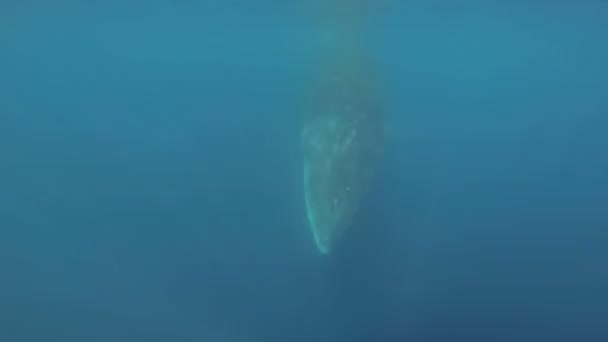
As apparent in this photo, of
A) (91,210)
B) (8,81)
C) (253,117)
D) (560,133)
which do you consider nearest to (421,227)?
(91,210)

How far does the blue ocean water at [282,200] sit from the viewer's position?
43.3ft

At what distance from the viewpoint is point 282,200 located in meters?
18.1

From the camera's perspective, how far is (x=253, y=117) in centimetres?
2891

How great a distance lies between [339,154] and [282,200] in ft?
17.8

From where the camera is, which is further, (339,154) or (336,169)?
(339,154)

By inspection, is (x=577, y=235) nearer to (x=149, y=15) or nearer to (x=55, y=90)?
(x=149, y=15)

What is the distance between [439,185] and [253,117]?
10.5 meters

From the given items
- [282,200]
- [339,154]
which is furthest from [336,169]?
[282,200]

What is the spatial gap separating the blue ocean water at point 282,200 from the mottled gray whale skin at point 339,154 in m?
1.22

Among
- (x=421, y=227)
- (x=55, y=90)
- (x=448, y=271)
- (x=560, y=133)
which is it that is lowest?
(x=448, y=271)

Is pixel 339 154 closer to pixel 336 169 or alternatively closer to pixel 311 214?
pixel 336 169

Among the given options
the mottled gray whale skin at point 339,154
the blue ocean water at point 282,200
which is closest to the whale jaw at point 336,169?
the mottled gray whale skin at point 339,154

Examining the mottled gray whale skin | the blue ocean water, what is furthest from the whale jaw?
the blue ocean water

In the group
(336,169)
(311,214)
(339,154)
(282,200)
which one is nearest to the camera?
(336,169)
